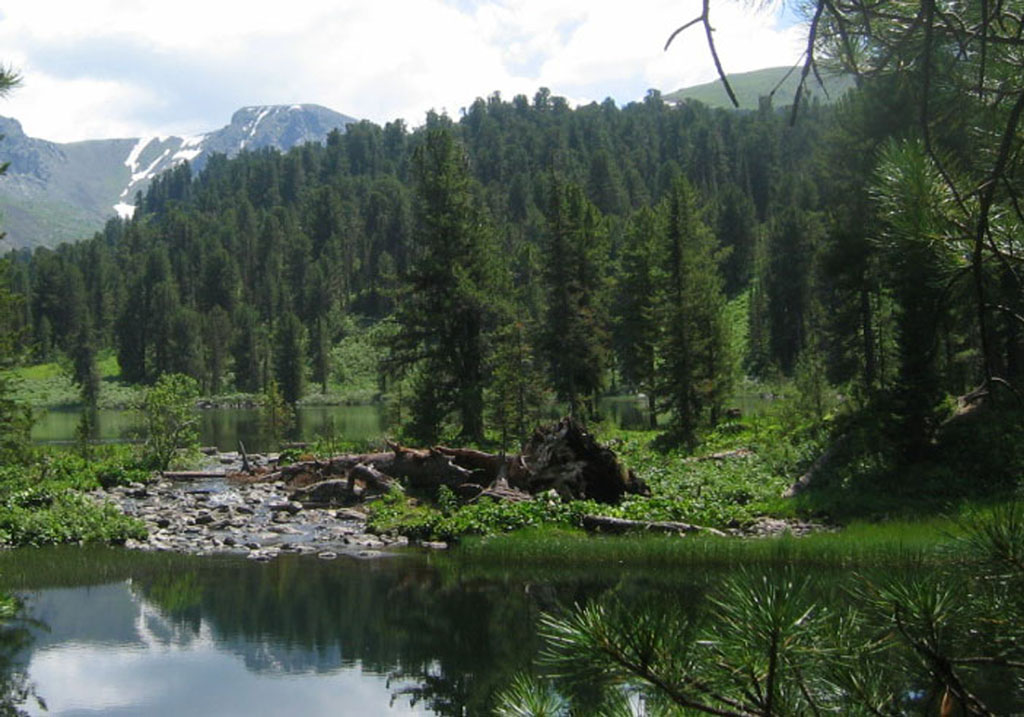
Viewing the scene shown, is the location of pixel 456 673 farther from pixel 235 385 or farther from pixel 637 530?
pixel 235 385

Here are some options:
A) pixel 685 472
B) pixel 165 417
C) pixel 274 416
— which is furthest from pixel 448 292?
pixel 274 416

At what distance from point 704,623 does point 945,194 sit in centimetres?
222

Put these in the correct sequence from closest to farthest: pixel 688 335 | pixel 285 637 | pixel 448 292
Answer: pixel 285 637 < pixel 688 335 < pixel 448 292

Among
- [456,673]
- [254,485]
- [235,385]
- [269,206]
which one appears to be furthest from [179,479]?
[269,206]

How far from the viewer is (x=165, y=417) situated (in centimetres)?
3195

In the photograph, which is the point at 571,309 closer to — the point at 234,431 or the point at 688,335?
the point at 688,335

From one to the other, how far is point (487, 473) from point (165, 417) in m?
14.1

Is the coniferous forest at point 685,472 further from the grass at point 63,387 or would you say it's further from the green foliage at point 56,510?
the grass at point 63,387

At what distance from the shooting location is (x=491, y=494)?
21.5 meters

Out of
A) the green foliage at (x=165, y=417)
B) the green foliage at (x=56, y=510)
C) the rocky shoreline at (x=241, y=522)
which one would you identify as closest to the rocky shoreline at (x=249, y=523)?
the rocky shoreline at (x=241, y=522)

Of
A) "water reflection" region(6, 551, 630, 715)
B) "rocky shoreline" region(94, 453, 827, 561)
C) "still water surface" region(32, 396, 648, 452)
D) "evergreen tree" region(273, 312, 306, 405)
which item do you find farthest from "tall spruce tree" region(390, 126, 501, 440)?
"evergreen tree" region(273, 312, 306, 405)

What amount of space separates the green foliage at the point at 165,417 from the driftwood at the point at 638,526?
18549mm

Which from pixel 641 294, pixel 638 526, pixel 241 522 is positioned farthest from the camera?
pixel 641 294

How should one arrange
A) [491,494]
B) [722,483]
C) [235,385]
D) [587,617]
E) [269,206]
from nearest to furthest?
[587,617] < [491,494] < [722,483] < [235,385] < [269,206]
